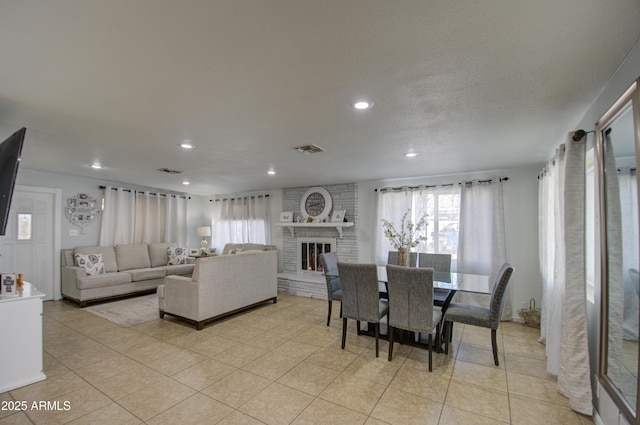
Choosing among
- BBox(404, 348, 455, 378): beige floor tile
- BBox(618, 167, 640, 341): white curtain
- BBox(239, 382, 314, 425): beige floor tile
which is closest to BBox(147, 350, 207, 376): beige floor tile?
BBox(239, 382, 314, 425): beige floor tile

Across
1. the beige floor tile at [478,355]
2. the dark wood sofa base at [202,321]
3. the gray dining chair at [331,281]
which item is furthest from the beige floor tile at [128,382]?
the beige floor tile at [478,355]

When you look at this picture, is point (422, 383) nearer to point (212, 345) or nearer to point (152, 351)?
point (212, 345)

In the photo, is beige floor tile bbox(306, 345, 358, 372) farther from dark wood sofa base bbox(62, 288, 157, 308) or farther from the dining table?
dark wood sofa base bbox(62, 288, 157, 308)

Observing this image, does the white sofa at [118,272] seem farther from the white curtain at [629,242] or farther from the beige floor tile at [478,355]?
the white curtain at [629,242]

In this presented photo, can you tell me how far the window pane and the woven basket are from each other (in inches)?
323

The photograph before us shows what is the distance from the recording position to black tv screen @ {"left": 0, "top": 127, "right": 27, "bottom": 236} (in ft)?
7.04

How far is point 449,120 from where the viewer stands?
2.46 m

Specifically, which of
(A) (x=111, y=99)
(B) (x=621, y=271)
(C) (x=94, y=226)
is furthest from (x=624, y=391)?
(C) (x=94, y=226)

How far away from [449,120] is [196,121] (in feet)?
7.20

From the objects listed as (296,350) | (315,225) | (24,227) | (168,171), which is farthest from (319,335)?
(24,227)

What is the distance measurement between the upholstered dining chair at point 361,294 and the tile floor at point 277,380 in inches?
16.3

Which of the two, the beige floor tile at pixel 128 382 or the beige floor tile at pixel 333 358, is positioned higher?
the beige floor tile at pixel 128 382

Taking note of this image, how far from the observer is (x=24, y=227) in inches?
195

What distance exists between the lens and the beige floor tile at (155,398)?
2.18 m
